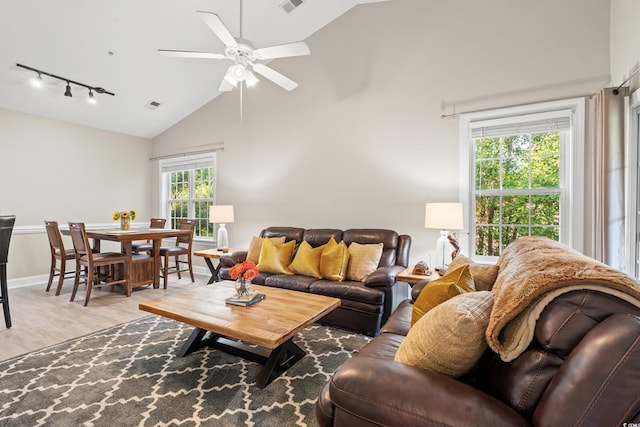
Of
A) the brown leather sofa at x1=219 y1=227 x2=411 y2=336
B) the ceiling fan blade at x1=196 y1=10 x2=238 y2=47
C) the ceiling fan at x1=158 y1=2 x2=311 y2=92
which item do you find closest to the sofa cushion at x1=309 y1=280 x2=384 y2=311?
the brown leather sofa at x1=219 y1=227 x2=411 y2=336

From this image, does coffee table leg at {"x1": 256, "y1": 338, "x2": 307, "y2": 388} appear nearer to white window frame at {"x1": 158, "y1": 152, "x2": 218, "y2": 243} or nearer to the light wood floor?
the light wood floor

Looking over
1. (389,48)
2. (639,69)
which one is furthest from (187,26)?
(639,69)

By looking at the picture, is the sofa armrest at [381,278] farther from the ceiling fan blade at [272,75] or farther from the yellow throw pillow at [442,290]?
the ceiling fan blade at [272,75]

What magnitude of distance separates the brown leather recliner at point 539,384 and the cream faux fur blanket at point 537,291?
0.9 inches

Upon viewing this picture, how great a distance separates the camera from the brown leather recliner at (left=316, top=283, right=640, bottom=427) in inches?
31.2

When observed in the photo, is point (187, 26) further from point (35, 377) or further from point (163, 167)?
point (35, 377)

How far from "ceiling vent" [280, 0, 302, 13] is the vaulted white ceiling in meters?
0.05

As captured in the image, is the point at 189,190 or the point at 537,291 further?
the point at 189,190

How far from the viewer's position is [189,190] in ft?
18.7

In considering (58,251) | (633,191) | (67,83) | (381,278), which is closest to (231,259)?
(381,278)

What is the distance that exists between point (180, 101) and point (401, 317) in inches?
191

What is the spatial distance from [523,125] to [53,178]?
6.43 m

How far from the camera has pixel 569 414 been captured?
2.68 feet

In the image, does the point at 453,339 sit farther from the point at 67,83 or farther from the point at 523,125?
the point at 67,83
